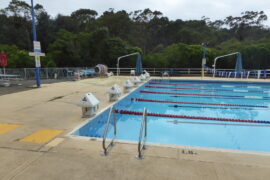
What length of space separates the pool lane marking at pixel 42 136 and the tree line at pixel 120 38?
17.5 meters

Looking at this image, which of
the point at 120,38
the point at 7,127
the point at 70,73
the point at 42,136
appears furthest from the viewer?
the point at 120,38

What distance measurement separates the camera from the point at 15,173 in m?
1.87

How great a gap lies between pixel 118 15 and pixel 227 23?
25379 mm

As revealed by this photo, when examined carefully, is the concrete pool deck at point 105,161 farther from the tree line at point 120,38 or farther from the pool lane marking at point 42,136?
the tree line at point 120,38

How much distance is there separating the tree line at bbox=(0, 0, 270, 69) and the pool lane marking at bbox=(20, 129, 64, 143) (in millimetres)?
17496

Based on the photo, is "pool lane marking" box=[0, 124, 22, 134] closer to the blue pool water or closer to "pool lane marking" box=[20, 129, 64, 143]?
"pool lane marking" box=[20, 129, 64, 143]

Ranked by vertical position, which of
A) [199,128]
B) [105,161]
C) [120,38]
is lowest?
[199,128]

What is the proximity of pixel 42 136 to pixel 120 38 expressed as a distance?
2385 centimetres

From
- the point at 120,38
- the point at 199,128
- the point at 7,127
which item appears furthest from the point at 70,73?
the point at 120,38

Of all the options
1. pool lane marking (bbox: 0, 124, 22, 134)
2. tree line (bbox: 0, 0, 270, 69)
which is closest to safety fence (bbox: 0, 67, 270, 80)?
tree line (bbox: 0, 0, 270, 69)

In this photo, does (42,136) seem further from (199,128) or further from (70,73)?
(70,73)

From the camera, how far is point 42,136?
2830mm

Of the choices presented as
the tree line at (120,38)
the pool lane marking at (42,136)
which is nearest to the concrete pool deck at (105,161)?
the pool lane marking at (42,136)

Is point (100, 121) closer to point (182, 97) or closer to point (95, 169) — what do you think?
point (95, 169)
